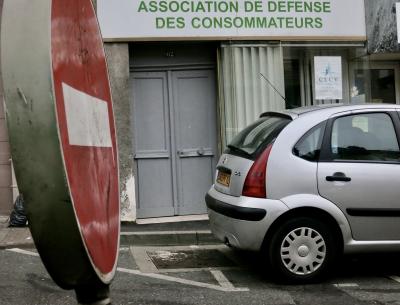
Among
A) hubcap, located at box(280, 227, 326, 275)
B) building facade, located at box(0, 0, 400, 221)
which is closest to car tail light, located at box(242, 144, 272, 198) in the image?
hubcap, located at box(280, 227, 326, 275)

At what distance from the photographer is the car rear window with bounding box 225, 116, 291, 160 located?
5.29m

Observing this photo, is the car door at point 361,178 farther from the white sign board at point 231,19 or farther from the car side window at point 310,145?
the white sign board at point 231,19

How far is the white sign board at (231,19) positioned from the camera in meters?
8.16

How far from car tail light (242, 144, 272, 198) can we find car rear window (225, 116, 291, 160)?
0.09 metres

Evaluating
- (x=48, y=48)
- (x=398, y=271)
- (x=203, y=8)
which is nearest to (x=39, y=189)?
(x=48, y=48)

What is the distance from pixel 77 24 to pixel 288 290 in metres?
4.38

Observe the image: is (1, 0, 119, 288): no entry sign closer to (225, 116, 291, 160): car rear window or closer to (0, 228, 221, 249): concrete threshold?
(225, 116, 291, 160): car rear window

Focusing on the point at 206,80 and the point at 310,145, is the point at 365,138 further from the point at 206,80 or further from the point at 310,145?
the point at 206,80

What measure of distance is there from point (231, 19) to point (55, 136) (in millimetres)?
7914

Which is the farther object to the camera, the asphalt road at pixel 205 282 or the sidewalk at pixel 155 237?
the sidewalk at pixel 155 237

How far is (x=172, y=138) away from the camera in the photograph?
8750mm

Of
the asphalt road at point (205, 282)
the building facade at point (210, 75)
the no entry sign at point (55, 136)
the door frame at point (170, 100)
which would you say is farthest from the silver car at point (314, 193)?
the no entry sign at point (55, 136)

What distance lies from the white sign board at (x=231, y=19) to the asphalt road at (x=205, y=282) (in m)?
3.37

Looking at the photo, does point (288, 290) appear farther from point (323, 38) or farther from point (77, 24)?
point (323, 38)
